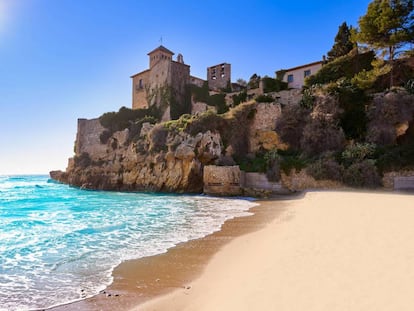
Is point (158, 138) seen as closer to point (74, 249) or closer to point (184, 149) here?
point (184, 149)

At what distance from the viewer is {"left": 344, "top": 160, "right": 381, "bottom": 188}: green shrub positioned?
674 inches

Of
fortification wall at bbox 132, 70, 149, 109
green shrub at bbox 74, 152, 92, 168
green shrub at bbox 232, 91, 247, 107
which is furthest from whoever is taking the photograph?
A: fortification wall at bbox 132, 70, 149, 109

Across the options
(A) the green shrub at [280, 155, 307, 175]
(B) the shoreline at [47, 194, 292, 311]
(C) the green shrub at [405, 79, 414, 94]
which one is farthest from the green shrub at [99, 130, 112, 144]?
(C) the green shrub at [405, 79, 414, 94]

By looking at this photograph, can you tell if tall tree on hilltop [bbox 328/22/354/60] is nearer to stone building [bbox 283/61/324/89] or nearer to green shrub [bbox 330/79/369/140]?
stone building [bbox 283/61/324/89]

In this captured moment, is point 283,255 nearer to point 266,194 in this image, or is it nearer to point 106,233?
point 106,233

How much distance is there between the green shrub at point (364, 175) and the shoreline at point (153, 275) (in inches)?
529

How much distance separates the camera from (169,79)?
37.5m

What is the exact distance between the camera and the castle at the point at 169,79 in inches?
1484

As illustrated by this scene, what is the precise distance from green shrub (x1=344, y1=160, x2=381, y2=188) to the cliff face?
11.1m

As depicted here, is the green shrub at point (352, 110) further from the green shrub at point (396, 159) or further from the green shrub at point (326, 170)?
the green shrub at point (326, 170)

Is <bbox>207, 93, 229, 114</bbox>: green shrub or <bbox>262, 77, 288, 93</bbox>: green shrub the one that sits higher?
<bbox>262, 77, 288, 93</bbox>: green shrub

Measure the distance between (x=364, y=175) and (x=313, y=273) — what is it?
52.2 feet

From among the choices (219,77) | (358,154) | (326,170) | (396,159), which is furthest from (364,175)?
(219,77)

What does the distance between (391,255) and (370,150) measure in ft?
53.7
